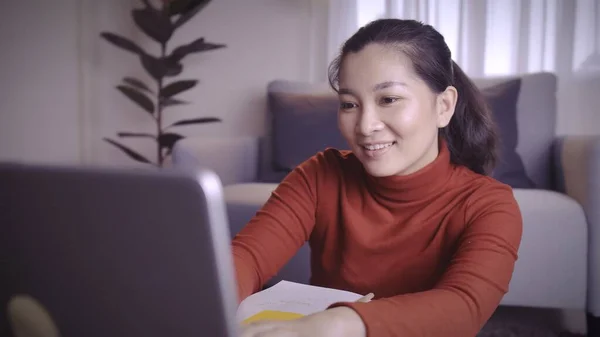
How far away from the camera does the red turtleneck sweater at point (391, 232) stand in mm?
693

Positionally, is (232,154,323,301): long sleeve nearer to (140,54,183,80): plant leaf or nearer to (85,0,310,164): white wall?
(140,54,183,80): plant leaf

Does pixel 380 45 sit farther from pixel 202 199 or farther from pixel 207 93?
pixel 207 93

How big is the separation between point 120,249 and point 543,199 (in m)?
1.47

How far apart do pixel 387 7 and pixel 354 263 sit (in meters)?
1.91

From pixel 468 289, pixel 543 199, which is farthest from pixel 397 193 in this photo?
pixel 543 199

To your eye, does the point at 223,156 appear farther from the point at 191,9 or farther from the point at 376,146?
the point at 376,146

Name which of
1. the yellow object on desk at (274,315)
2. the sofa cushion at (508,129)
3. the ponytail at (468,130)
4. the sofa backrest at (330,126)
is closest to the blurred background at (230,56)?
the sofa backrest at (330,126)

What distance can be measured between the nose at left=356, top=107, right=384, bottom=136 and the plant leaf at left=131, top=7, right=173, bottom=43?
5.96ft

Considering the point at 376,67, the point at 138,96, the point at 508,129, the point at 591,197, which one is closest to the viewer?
the point at 376,67

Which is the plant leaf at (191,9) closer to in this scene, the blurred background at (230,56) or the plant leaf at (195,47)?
the plant leaf at (195,47)

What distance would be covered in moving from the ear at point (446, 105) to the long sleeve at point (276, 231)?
244 millimetres

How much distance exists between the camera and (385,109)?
813mm

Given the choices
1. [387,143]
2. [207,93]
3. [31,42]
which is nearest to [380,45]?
[387,143]

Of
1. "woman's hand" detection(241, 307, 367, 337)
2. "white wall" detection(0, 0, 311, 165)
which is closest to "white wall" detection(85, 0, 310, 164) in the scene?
"white wall" detection(0, 0, 311, 165)
